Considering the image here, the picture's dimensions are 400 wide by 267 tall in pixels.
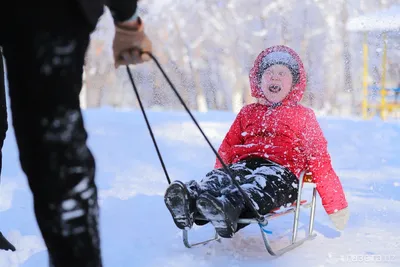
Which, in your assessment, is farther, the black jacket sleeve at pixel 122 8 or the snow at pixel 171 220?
the snow at pixel 171 220

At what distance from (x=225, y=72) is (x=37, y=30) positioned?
A: 25753mm

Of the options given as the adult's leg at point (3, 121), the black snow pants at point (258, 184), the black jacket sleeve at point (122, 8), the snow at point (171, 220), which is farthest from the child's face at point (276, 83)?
the black jacket sleeve at point (122, 8)

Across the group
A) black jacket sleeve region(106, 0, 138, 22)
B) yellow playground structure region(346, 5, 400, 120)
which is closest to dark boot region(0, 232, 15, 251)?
black jacket sleeve region(106, 0, 138, 22)

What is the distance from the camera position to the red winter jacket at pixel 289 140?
9.77 ft

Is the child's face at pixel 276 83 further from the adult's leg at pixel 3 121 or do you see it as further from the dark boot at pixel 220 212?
the adult's leg at pixel 3 121

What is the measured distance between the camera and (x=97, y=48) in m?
23.1

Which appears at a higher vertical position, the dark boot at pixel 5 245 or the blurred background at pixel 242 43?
the dark boot at pixel 5 245

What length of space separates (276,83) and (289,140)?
0.33m

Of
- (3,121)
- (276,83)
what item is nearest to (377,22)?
(276,83)

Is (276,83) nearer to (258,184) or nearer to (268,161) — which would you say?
(268,161)

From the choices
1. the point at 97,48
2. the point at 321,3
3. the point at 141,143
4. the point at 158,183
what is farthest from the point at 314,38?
the point at 158,183

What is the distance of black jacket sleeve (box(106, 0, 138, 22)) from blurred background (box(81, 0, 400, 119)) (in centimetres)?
1864

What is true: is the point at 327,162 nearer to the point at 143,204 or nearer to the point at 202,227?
the point at 202,227

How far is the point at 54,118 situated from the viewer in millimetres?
1354
